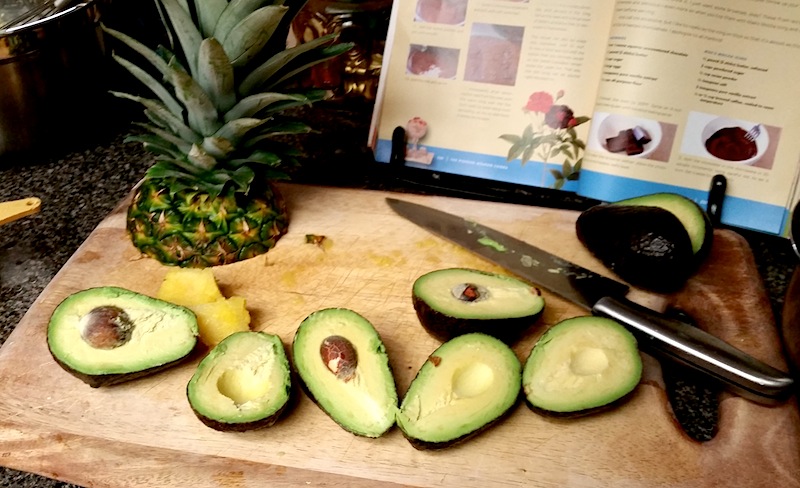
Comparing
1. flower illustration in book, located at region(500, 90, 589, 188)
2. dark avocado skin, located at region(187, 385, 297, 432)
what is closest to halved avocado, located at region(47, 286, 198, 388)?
dark avocado skin, located at region(187, 385, 297, 432)

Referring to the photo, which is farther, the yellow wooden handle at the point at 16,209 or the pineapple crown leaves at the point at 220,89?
the yellow wooden handle at the point at 16,209

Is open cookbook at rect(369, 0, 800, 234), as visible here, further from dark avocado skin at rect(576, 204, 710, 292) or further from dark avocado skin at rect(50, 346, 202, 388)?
dark avocado skin at rect(50, 346, 202, 388)

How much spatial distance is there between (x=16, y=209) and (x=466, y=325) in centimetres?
70

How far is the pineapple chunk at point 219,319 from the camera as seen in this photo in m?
0.86

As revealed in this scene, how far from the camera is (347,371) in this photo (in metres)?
0.77

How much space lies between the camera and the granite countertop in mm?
1061

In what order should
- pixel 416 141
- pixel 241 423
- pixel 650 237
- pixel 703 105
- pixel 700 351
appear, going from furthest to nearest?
pixel 416 141 → pixel 703 105 → pixel 650 237 → pixel 700 351 → pixel 241 423

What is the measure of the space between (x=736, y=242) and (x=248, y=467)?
790mm

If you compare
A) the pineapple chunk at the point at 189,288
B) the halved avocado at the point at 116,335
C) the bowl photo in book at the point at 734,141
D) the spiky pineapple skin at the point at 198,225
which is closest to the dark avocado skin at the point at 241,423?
the halved avocado at the point at 116,335

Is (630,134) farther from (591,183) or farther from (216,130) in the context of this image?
(216,130)

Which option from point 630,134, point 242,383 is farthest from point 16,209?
point 630,134

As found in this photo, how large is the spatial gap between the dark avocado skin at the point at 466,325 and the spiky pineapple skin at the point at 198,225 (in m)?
0.29

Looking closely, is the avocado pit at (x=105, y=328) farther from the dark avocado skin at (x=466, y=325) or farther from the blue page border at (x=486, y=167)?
the blue page border at (x=486, y=167)

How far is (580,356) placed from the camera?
2.65ft
